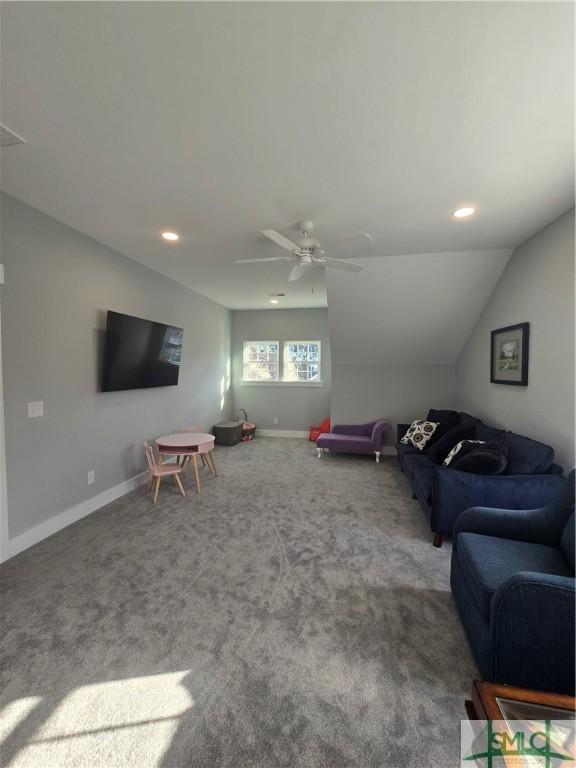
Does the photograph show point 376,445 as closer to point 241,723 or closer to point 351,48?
point 241,723

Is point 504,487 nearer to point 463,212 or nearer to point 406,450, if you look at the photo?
point 406,450

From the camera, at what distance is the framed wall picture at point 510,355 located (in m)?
3.05

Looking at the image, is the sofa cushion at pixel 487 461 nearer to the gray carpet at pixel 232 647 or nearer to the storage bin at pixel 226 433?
the gray carpet at pixel 232 647

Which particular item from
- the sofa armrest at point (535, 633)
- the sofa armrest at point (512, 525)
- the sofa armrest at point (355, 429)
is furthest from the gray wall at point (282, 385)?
the sofa armrest at point (535, 633)

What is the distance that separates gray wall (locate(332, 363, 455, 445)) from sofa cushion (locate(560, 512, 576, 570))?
3640mm

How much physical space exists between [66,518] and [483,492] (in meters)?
3.65

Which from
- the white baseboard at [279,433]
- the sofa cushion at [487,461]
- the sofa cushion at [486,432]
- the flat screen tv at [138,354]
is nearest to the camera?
the sofa cushion at [487,461]

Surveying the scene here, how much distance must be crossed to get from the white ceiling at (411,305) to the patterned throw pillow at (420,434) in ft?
4.33

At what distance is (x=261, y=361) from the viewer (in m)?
7.04

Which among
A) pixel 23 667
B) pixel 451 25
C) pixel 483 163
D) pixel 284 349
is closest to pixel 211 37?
pixel 451 25

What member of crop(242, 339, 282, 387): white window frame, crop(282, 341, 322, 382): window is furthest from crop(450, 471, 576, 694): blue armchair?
crop(242, 339, 282, 387): white window frame

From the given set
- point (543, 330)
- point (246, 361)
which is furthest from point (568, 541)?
point (246, 361)

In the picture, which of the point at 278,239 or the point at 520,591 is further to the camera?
the point at 278,239
